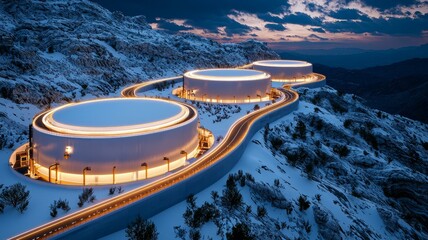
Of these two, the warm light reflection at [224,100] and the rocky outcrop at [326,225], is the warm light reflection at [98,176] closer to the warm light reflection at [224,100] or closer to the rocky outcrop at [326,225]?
the rocky outcrop at [326,225]

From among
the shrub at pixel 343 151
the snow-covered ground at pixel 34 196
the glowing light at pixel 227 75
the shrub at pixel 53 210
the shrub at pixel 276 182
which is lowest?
the shrub at pixel 343 151

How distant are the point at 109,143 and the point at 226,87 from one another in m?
34.8

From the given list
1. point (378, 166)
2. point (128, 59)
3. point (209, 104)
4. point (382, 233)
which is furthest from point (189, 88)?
point (382, 233)

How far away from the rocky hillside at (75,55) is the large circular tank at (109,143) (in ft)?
24.8

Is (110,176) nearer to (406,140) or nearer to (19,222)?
(19,222)

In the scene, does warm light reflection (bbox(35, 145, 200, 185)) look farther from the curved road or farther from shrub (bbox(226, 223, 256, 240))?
shrub (bbox(226, 223, 256, 240))

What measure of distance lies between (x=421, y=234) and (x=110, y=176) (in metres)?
31.0

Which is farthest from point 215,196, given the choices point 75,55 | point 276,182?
point 75,55

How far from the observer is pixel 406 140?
186 ft

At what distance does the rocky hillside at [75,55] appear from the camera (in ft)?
146

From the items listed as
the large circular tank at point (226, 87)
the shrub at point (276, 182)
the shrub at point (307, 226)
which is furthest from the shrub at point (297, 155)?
the large circular tank at point (226, 87)

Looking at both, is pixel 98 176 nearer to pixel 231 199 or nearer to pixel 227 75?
pixel 231 199

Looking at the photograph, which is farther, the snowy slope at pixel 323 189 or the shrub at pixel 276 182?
the shrub at pixel 276 182

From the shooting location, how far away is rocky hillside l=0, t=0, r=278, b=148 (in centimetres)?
4453
